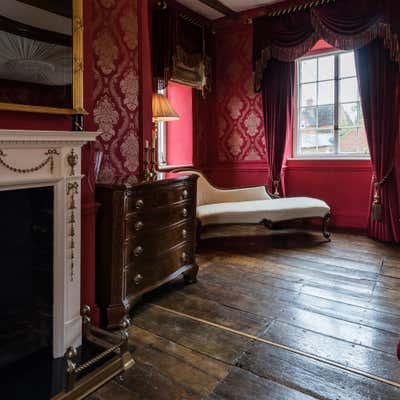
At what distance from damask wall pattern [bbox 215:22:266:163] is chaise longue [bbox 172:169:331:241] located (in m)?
0.79

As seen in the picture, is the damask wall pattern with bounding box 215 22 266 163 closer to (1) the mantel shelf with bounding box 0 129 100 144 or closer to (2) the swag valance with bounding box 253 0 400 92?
(2) the swag valance with bounding box 253 0 400 92

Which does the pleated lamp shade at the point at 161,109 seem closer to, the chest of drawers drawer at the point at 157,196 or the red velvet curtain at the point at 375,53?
the chest of drawers drawer at the point at 157,196

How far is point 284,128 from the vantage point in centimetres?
469

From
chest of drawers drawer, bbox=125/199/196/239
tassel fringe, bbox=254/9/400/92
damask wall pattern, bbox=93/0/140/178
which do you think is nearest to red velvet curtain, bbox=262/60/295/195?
tassel fringe, bbox=254/9/400/92

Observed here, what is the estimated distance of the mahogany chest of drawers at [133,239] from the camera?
2.06 meters

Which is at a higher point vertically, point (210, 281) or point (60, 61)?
point (60, 61)

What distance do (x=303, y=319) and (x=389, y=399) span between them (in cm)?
74

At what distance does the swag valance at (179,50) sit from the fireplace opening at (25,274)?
2881 mm

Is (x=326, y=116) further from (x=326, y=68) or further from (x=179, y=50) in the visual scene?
(x=179, y=50)

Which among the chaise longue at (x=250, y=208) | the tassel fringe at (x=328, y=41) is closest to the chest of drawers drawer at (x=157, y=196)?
the chaise longue at (x=250, y=208)

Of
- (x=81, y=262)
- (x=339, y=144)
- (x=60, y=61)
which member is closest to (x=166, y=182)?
(x=81, y=262)

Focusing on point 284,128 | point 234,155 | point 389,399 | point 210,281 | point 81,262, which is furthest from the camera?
point 234,155

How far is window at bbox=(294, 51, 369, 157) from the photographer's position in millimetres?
4590

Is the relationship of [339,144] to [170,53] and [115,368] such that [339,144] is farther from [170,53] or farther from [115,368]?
[115,368]
